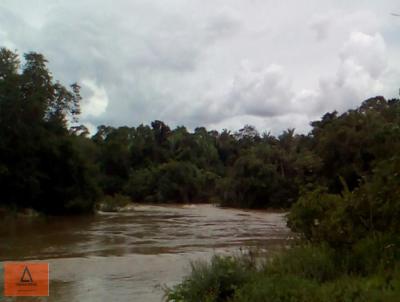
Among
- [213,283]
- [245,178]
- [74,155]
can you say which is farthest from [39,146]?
[213,283]

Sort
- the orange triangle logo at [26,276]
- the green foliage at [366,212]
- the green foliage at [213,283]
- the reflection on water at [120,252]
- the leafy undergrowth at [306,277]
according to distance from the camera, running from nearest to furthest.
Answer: the orange triangle logo at [26,276], the leafy undergrowth at [306,277], the green foliage at [213,283], the green foliage at [366,212], the reflection on water at [120,252]

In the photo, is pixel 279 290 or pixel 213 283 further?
pixel 213 283

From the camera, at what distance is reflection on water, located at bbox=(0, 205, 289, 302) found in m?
11.5

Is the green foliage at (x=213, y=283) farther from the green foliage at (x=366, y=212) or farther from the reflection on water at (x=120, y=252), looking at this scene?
the reflection on water at (x=120, y=252)

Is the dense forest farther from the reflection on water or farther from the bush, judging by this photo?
the bush

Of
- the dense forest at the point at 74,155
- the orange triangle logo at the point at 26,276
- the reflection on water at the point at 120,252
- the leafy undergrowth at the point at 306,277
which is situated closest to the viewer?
the orange triangle logo at the point at 26,276

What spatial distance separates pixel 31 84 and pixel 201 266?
117 ft

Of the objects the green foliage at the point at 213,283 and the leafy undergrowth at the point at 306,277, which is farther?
the green foliage at the point at 213,283

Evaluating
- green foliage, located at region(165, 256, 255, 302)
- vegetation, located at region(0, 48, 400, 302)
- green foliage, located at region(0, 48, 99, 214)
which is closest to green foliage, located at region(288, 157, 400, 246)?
vegetation, located at region(0, 48, 400, 302)

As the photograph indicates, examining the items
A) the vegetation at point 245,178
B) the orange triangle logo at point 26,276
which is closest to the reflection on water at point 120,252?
the vegetation at point 245,178

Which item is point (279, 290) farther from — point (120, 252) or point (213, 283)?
point (120, 252)

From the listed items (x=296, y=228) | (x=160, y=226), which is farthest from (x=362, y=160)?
(x=296, y=228)

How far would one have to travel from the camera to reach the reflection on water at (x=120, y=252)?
11.5 meters

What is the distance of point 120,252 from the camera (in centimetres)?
1838
